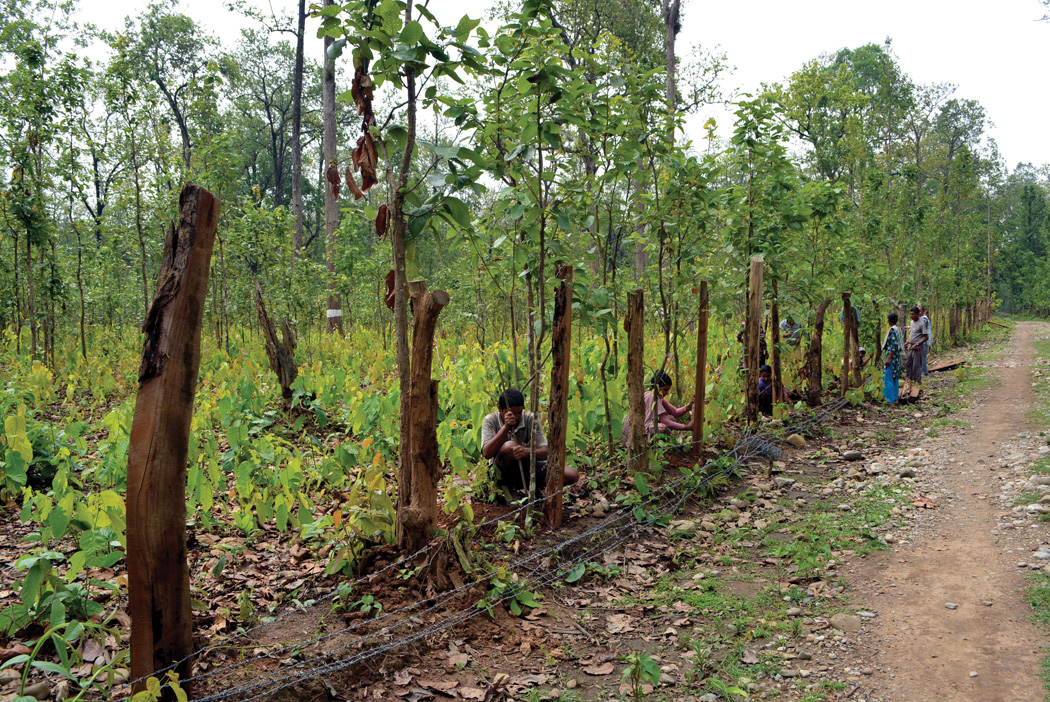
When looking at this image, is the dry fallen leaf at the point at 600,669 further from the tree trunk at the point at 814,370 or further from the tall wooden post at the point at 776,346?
the tree trunk at the point at 814,370

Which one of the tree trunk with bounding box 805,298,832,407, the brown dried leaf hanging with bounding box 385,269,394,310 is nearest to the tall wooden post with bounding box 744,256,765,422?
the tree trunk with bounding box 805,298,832,407

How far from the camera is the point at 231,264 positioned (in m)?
11.4

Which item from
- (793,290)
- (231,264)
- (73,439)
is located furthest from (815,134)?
(73,439)

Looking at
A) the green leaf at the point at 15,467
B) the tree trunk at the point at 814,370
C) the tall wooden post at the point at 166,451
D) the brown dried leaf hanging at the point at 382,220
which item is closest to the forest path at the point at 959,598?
the tree trunk at the point at 814,370

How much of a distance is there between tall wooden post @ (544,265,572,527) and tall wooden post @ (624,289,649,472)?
0.75 metres

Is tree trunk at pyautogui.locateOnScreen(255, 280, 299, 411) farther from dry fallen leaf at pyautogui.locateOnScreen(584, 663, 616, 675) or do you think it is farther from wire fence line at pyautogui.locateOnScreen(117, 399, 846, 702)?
dry fallen leaf at pyautogui.locateOnScreen(584, 663, 616, 675)

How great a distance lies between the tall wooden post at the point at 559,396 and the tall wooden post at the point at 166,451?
255 cm

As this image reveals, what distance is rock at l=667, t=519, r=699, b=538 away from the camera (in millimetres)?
4883

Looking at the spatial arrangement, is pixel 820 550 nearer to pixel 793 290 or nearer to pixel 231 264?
pixel 793 290

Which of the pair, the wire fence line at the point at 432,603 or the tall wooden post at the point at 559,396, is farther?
the tall wooden post at the point at 559,396


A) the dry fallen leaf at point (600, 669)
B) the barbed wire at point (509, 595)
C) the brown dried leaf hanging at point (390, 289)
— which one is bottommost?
the dry fallen leaf at point (600, 669)

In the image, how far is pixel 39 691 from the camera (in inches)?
99.2

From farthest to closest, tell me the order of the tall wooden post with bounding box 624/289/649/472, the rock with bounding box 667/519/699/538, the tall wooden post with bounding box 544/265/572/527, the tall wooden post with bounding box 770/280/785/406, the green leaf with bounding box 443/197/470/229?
1. the tall wooden post with bounding box 770/280/785/406
2. the tall wooden post with bounding box 624/289/649/472
3. the rock with bounding box 667/519/699/538
4. the tall wooden post with bounding box 544/265/572/527
5. the green leaf with bounding box 443/197/470/229

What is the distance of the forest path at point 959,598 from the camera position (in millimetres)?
3000
